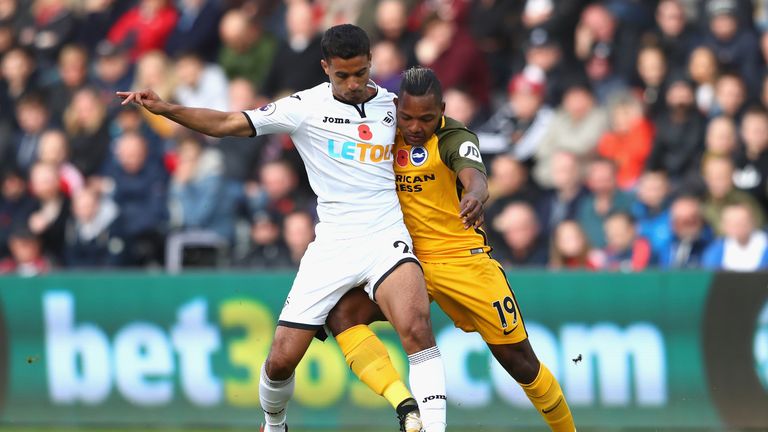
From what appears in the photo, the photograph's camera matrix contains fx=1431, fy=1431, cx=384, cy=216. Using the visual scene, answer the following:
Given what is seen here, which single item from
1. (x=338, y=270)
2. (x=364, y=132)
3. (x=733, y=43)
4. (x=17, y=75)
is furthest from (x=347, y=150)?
(x=17, y=75)

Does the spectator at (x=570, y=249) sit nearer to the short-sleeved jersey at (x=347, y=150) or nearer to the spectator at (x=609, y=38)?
the spectator at (x=609, y=38)

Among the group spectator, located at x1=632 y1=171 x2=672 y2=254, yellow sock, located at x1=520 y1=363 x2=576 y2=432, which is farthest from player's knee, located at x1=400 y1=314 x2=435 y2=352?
spectator, located at x1=632 y1=171 x2=672 y2=254

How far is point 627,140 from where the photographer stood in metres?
14.2

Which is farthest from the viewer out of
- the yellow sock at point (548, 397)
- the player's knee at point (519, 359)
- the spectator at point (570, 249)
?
the spectator at point (570, 249)

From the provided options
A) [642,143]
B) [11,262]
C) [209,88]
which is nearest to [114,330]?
[11,262]

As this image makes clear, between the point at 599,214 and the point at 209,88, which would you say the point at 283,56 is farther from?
the point at 599,214

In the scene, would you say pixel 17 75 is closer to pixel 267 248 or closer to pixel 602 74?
pixel 267 248

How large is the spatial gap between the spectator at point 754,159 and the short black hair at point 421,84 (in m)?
5.48

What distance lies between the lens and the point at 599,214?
1366cm

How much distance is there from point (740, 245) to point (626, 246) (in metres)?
1.10

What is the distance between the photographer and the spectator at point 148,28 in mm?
17500

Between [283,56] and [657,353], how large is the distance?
601cm

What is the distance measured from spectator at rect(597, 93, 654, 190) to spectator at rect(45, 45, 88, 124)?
6.74 meters

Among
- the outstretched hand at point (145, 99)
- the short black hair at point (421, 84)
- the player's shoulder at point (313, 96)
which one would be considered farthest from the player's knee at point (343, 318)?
the outstretched hand at point (145, 99)
